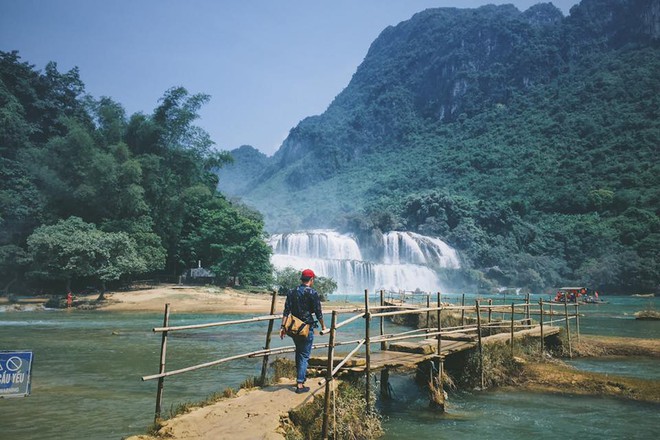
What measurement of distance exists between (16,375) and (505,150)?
118 metres

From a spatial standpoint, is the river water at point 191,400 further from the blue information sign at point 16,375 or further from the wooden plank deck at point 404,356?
the wooden plank deck at point 404,356

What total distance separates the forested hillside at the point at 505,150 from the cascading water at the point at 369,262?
681 cm

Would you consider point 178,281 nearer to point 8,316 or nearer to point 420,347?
point 8,316

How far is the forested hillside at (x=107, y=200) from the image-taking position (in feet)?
109

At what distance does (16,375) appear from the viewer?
702 cm

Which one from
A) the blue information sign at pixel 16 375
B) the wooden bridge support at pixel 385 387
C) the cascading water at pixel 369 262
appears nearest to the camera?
the blue information sign at pixel 16 375

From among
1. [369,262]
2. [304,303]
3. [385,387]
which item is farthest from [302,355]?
[369,262]

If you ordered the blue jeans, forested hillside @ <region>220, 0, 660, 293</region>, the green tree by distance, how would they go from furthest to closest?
forested hillside @ <region>220, 0, 660, 293</region>
the green tree
the blue jeans

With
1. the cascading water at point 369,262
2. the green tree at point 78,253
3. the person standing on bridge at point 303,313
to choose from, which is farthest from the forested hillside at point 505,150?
the person standing on bridge at point 303,313

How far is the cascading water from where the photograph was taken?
53375 mm

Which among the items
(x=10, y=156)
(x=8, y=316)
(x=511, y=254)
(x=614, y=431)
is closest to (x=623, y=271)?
(x=511, y=254)

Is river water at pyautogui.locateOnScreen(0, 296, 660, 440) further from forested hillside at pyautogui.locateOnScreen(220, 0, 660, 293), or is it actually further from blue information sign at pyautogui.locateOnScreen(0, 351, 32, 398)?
forested hillside at pyautogui.locateOnScreen(220, 0, 660, 293)

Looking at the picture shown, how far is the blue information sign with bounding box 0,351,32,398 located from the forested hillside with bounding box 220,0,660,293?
2568 inches

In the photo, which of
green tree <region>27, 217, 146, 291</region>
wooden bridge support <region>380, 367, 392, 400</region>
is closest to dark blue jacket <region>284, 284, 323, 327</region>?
wooden bridge support <region>380, 367, 392, 400</region>
